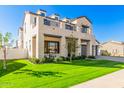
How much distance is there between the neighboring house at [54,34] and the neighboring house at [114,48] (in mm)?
11142

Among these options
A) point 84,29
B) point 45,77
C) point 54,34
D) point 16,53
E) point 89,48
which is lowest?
point 45,77

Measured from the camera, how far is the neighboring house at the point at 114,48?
2904 centimetres

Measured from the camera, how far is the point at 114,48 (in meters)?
30.0

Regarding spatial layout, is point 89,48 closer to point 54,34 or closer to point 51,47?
point 51,47

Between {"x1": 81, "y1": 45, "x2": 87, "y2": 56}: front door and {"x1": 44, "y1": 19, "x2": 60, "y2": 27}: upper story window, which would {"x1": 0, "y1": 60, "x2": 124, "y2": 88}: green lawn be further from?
{"x1": 81, "y1": 45, "x2": 87, "y2": 56}: front door

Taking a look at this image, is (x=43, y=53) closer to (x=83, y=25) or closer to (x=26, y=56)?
(x=26, y=56)

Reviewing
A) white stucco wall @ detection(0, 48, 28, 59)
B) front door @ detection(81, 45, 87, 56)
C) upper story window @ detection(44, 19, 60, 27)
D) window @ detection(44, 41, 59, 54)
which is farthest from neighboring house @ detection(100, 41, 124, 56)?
white stucco wall @ detection(0, 48, 28, 59)

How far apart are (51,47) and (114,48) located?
1809 centimetres

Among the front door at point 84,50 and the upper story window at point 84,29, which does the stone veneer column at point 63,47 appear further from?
the upper story window at point 84,29

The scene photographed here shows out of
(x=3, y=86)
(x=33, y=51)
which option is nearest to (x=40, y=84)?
(x=3, y=86)

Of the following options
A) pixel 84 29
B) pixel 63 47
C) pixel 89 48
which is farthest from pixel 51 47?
pixel 89 48

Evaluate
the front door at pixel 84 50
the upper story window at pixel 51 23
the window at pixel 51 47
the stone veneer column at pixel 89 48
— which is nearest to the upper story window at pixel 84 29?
the stone veneer column at pixel 89 48

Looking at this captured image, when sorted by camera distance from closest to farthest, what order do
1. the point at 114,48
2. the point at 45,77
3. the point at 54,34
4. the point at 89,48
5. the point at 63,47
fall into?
the point at 45,77
the point at 54,34
the point at 63,47
the point at 89,48
the point at 114,48
